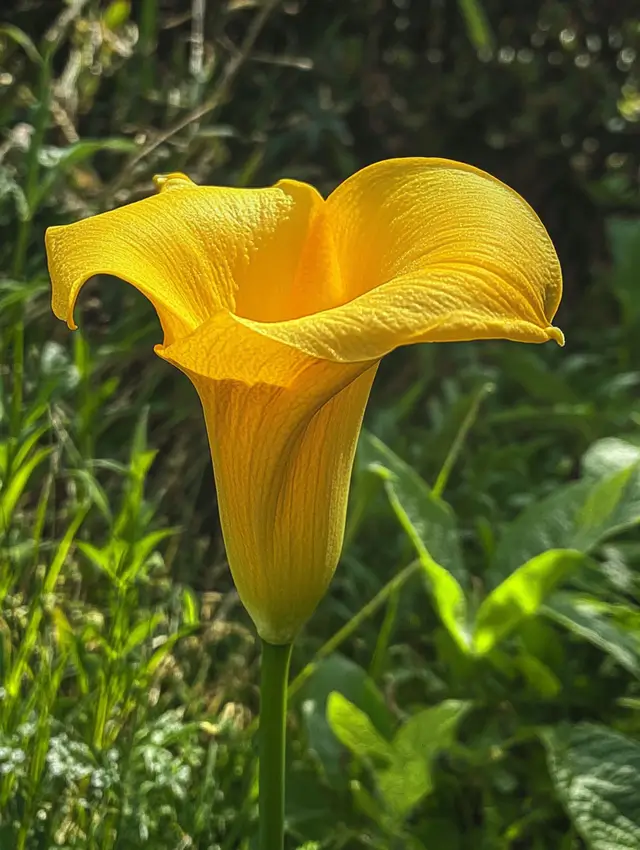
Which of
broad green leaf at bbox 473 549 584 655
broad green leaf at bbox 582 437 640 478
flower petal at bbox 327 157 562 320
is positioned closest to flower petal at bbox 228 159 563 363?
flower petal at bbox 327 157 562 320

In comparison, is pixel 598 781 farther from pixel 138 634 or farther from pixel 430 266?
pixel 430 266

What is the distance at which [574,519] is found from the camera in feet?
3.01

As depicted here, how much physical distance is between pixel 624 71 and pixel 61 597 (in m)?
1.43

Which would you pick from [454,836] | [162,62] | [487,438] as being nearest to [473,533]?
[487,438]

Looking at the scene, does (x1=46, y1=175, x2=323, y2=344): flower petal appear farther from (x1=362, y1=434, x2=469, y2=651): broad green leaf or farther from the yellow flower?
(x1=362, y1=434, x2=469, y2=651): broad green leaf

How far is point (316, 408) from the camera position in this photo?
1.56ft

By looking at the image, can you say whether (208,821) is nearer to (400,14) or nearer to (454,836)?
(454,836)

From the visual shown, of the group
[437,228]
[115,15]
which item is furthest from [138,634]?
[115,15]

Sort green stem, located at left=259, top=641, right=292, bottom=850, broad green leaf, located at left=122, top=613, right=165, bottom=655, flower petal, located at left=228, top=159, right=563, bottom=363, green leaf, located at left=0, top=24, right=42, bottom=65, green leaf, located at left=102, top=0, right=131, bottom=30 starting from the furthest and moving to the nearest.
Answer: green leaf, located at left=102, top=0, right=131, bottom=30, green leaf, located at left=0, top=24, right=42, bottom=65, broad green leaf, located at left=122, top=613, right=165, bottom=655, green stem, located at left=259, top=641, right=292, bottom=850, flower petal, located at left=228, top=159, right=563, bottom=363

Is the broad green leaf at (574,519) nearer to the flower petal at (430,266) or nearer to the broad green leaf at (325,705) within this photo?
the broad green leaf at (325,705)

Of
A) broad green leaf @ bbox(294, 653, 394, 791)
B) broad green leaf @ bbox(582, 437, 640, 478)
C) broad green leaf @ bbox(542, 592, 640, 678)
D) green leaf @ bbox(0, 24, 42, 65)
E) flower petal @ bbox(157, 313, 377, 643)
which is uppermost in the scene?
green leaf @ bbox(0, 24, 42, 65)

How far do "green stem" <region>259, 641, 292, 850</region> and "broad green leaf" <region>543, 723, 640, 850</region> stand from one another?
29cm

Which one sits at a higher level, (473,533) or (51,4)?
(51,4)

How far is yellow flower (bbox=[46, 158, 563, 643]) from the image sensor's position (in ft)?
1.40
